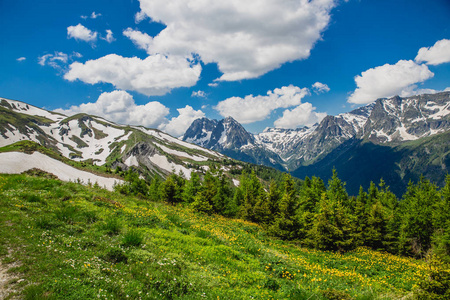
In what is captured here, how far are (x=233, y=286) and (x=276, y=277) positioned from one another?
102 inches

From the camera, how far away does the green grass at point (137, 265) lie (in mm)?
6504

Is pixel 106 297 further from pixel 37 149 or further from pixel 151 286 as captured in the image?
pixel 37 149

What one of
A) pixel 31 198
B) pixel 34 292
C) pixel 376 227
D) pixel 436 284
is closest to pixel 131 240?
pixel 34 292

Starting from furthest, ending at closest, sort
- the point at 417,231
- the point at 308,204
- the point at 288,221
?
the point at 308,204
the point at 417,231
the point at 288,221

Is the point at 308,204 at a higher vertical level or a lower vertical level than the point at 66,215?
lower

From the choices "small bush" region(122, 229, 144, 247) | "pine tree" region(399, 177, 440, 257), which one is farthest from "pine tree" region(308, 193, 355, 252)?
"small bush" region(122, 229, 144, 247)

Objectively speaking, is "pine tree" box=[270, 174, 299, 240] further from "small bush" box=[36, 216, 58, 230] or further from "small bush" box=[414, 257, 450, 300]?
"small bush" box=[36, 216, 58, 230]

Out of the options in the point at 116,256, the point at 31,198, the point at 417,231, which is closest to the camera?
the point at 116,256

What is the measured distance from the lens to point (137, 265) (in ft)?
26.7

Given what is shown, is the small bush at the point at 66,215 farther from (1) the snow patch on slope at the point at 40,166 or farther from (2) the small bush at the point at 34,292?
(1) the snow patch on slope at the point at 40,166

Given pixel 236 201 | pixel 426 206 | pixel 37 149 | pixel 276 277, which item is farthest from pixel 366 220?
pixel 37 149

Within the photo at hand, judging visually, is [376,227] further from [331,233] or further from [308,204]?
[331,233]

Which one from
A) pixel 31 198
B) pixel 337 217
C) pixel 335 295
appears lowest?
pixel 337 217

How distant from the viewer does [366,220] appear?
3294 centimetres
